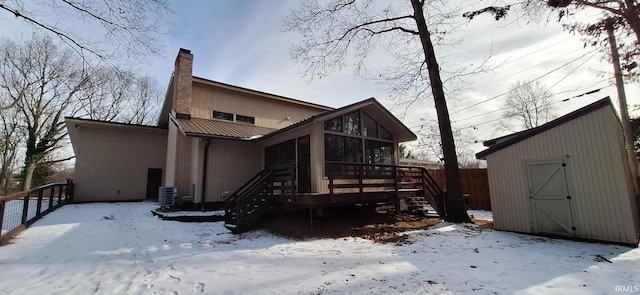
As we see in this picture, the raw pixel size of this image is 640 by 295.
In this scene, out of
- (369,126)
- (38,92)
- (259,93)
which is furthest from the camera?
(38,92)

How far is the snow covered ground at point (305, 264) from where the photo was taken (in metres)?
3.80

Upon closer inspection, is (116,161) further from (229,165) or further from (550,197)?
(550,197)

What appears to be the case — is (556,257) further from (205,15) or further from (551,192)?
(205,15)

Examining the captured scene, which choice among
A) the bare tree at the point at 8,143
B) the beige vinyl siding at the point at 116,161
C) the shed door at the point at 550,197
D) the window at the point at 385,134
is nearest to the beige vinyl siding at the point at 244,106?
the beige vinyl siding at the point at 116,161

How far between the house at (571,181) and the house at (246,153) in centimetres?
310

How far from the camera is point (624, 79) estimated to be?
1052 cm

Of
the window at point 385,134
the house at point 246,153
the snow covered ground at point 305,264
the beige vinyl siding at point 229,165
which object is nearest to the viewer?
the snow covered ground at point 305,264

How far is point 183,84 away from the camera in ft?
41.9

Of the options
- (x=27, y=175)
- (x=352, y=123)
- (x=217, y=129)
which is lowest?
(x=27, y=175)

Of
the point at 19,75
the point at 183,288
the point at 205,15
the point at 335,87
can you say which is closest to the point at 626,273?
the point at 183,288

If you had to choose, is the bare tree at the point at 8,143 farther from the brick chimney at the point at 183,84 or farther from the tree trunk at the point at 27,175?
the brick chimney at the point at 183,84

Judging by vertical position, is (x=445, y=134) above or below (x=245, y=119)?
below

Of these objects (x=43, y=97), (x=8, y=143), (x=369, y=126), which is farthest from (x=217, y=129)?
(x=8, y=143)

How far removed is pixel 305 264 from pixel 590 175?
630 centimetres
